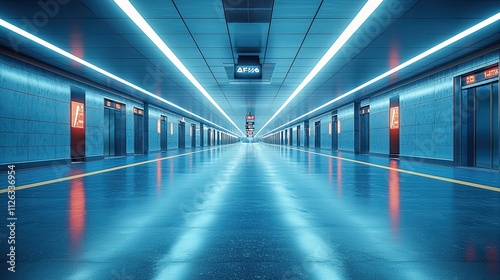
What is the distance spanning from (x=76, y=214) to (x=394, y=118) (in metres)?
18.0

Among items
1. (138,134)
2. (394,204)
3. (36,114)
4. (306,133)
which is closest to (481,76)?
(394,204)

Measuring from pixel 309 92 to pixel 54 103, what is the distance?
554 inches

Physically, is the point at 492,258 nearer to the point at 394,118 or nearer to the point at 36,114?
the point at 36,114

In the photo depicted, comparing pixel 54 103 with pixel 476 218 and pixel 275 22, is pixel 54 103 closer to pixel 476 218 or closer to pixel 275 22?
pixel 275 22

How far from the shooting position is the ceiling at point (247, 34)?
7188 millimetres

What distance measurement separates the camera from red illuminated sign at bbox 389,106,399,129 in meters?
17.9

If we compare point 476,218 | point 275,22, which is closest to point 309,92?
point 275,22

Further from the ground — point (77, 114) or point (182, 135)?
point (77, 114)

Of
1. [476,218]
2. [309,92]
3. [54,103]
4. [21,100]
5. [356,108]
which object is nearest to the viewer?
[476,218]

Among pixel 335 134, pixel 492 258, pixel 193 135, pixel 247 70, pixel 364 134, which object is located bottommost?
pixel 492 258

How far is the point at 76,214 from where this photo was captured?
4711 mm

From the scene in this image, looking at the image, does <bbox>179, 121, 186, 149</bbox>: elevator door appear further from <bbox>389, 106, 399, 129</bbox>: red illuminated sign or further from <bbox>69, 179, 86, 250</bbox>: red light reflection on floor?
<bbox>69, 179, 86, 250</bbox>: red light reflection on floor

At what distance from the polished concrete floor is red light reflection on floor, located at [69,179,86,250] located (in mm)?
22

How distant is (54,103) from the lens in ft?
44.8
